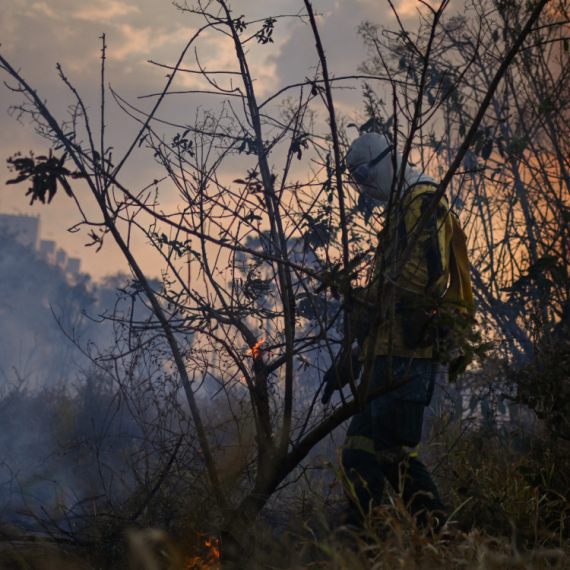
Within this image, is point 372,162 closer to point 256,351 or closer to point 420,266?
point 420,266

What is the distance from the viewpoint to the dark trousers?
7.56 feet

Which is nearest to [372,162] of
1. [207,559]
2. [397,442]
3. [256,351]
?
[256,351]

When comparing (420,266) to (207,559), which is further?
(420,266)

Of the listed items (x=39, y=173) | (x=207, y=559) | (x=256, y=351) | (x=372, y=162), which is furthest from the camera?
(x=372, y=162)

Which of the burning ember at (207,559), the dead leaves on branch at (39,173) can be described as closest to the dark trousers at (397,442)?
the burning ember at (207,559)

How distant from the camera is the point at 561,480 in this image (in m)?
3.23

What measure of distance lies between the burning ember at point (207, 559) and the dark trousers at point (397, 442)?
64 centimetres

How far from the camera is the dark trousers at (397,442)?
90.7 inches

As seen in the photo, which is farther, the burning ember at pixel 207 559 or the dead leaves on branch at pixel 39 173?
the burning ember at pixel 207 559

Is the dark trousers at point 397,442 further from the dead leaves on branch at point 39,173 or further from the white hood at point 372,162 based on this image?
the dead leaves on branch at point 39,173

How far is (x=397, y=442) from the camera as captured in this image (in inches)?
92.9

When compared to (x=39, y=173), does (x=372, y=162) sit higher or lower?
higher

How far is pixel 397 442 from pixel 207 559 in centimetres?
92

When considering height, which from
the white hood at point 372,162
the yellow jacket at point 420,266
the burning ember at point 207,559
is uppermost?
the white hood at point 372,162
